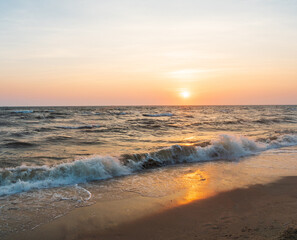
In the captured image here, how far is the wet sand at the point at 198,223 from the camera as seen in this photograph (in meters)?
3.49

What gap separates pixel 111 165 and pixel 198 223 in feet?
13.1

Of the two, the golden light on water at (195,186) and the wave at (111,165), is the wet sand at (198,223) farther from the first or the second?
the wave at (111,165)

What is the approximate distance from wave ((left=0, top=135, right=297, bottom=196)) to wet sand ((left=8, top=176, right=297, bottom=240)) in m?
2.08

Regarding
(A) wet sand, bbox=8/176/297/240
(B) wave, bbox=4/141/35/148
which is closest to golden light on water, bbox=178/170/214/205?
(A) wet sand, bbox=8/176/297/240

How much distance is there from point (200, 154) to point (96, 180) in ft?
15.3

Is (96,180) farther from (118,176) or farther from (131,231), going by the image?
(131,231)

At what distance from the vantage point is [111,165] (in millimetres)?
7391

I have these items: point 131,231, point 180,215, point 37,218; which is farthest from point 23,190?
point 180,215

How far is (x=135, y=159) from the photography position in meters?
8.24

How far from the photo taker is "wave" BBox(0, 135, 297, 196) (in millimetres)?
6051

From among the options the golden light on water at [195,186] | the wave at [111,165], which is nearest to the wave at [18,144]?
the wave at [111,165]

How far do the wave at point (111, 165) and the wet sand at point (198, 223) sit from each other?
208 cm

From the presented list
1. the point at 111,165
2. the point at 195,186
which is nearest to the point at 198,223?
the point at 195,186

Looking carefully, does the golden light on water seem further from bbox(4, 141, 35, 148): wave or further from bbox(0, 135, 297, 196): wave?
bbox(4, 141, 35, 148): wave
